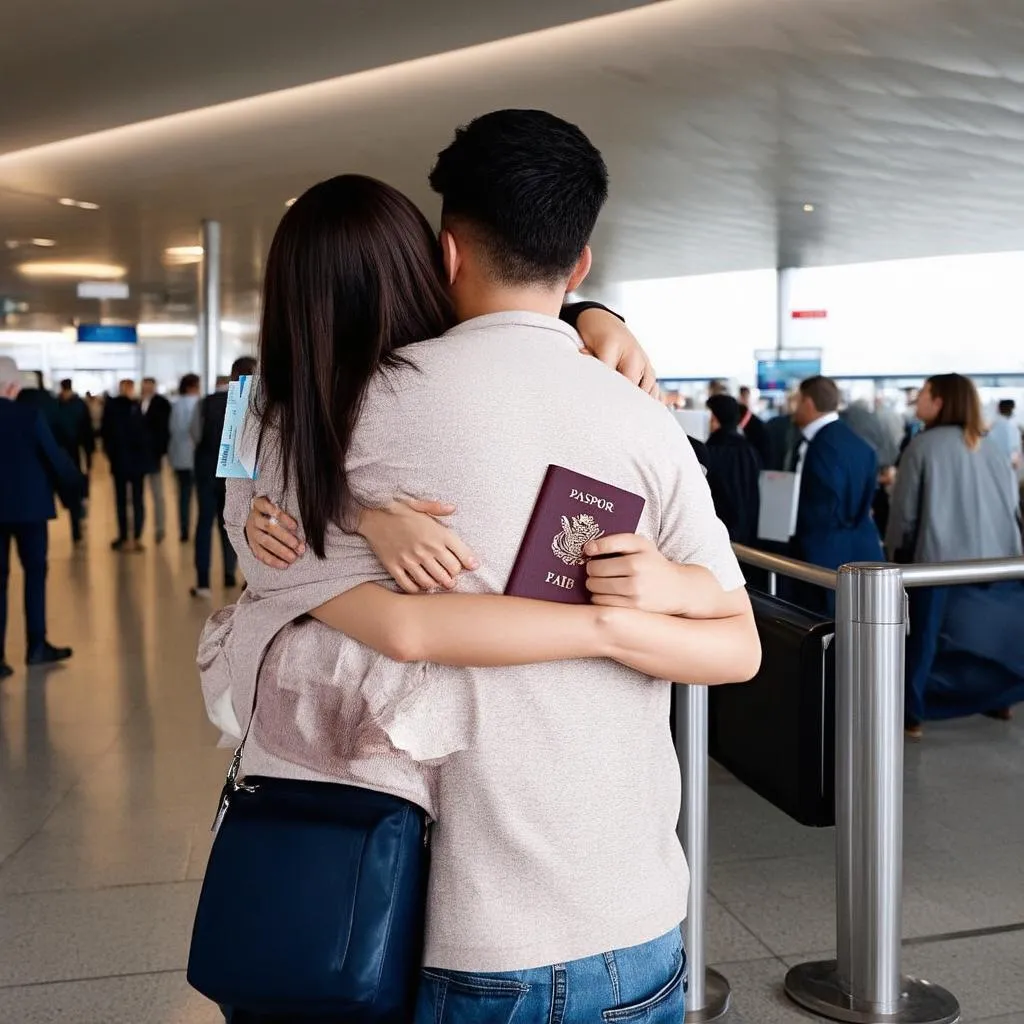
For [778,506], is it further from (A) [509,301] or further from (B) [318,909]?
(B) [318,909]

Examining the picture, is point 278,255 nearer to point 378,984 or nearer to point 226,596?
point 378,984

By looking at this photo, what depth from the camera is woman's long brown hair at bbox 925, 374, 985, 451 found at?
5641mm

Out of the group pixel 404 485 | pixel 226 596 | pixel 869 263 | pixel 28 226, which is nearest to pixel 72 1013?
pixel 404 485

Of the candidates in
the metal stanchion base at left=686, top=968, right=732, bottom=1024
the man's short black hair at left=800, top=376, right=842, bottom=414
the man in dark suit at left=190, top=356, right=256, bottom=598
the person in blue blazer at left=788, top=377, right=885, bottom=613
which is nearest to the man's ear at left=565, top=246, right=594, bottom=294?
the metal stanchion base at left=686, top=968, right=732, bottom=1024

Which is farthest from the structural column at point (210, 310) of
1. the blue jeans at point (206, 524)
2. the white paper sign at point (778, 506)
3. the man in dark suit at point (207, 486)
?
the white paper sign at point (778, 506)

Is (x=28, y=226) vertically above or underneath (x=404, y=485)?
above

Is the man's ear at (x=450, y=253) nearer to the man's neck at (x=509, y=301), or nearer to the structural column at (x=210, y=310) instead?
the man's neck at (x=509, y=301)

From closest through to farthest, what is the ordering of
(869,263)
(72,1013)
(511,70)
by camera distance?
(72,1013)
(511,70)
(869,263)

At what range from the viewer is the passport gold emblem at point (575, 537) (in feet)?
4.04

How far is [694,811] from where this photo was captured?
2.67 meters

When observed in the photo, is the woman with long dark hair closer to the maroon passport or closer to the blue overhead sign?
the maroon passport

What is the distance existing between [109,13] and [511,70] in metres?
3.03

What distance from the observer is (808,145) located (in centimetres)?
1074

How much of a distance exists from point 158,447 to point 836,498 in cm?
→ 1022
